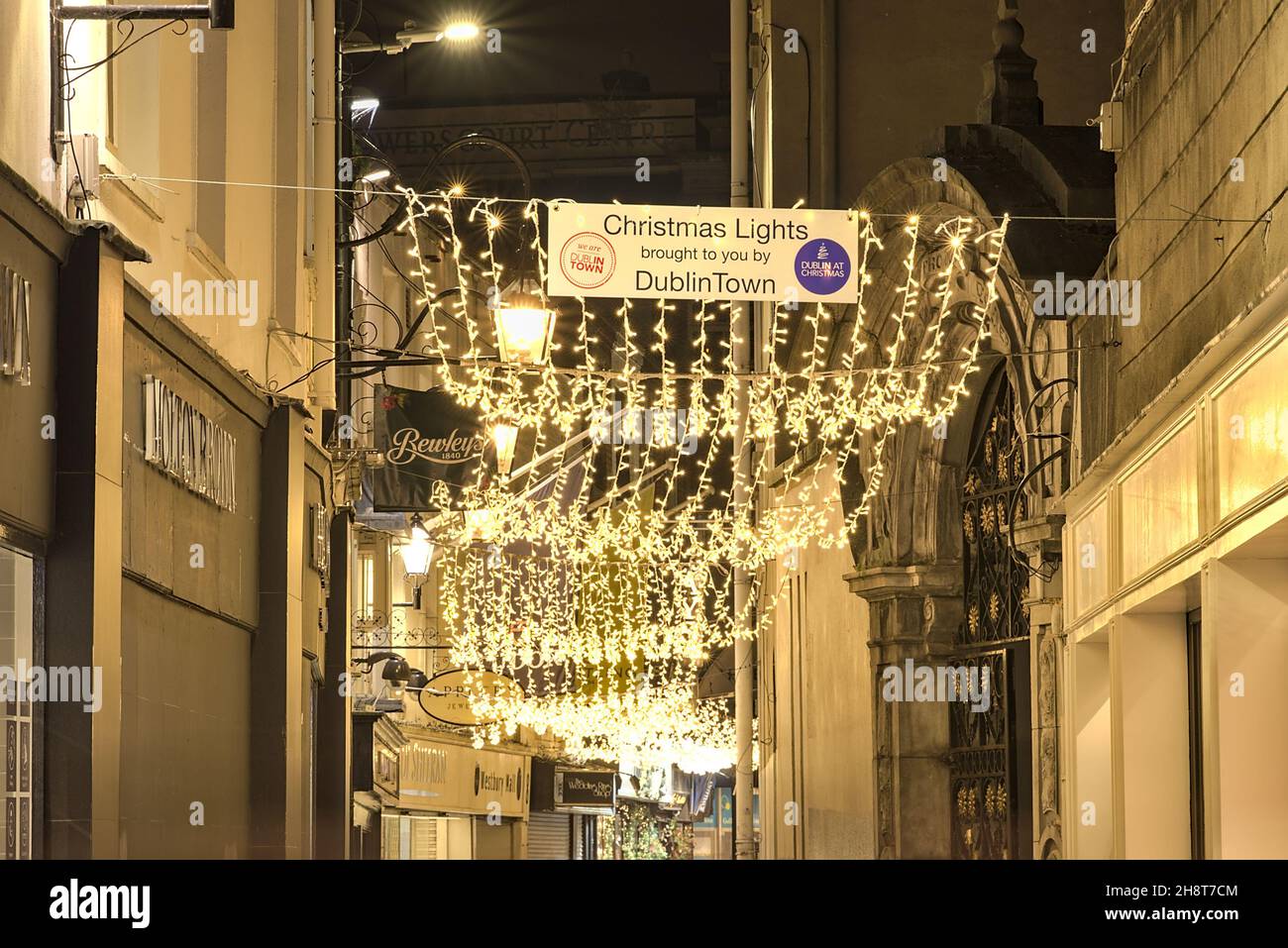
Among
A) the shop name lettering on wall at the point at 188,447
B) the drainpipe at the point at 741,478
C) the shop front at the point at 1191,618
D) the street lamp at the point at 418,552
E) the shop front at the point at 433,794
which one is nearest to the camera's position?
the shop front at the point at 1191,618

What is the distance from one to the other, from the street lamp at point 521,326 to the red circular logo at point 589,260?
3008 mm

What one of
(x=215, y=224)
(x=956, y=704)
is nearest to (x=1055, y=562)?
(x=956, y=704)

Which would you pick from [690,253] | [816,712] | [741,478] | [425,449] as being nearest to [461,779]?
[816,712]

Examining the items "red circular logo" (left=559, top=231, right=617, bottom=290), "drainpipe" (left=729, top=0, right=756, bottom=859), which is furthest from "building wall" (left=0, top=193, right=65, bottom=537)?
"drainpipe" (left=729, top=0, right=756, bottom=859)

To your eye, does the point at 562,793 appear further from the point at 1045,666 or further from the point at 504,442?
the point at 1045,666

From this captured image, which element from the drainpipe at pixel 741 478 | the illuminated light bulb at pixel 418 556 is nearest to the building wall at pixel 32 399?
the drainpipe at pixel 741 478

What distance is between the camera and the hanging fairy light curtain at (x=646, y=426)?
1417 centimetres

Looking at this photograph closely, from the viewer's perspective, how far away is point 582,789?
39750 mm

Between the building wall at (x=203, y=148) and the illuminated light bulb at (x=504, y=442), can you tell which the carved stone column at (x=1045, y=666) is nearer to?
the illuminated light bulb at (x=504, y=442)

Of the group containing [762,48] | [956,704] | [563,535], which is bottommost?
[956,704]

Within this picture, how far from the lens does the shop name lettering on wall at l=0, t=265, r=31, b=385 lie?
7980 millimetres
